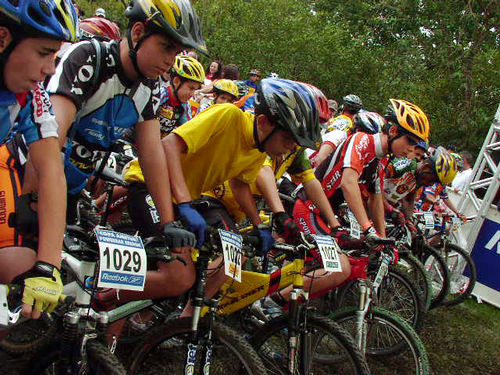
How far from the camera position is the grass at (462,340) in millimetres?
5387

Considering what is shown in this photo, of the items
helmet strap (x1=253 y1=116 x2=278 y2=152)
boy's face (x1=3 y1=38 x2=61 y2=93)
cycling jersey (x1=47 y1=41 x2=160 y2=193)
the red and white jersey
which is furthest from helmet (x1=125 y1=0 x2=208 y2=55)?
the red and white jersey

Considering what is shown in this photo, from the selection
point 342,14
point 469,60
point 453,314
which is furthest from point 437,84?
point 453,314

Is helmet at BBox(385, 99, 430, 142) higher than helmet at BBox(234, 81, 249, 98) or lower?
higher

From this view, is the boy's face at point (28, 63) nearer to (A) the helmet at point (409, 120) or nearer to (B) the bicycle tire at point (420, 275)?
(A) the helmet at point (409, 120)

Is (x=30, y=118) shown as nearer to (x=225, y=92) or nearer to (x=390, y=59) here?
(x=225, y=92)

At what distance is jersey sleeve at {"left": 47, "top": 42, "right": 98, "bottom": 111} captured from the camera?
8.36 ft

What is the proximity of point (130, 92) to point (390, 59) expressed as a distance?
15764 millimetres

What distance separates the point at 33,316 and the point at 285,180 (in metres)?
4.63

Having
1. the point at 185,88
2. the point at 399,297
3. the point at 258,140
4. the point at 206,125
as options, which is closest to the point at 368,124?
the point at 399,297

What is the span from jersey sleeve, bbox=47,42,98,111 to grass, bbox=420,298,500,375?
170 inches

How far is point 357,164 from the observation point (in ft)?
14.8

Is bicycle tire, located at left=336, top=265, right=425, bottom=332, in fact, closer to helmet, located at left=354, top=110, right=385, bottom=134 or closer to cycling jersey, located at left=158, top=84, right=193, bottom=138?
helmet, located at left=354, top=110, right=385, bottom=134

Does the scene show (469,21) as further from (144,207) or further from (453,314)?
(144,207)

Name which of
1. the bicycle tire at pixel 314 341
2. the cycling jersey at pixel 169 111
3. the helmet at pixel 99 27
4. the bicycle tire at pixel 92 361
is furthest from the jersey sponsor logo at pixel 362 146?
the bicycle tire at pixel 92 361
